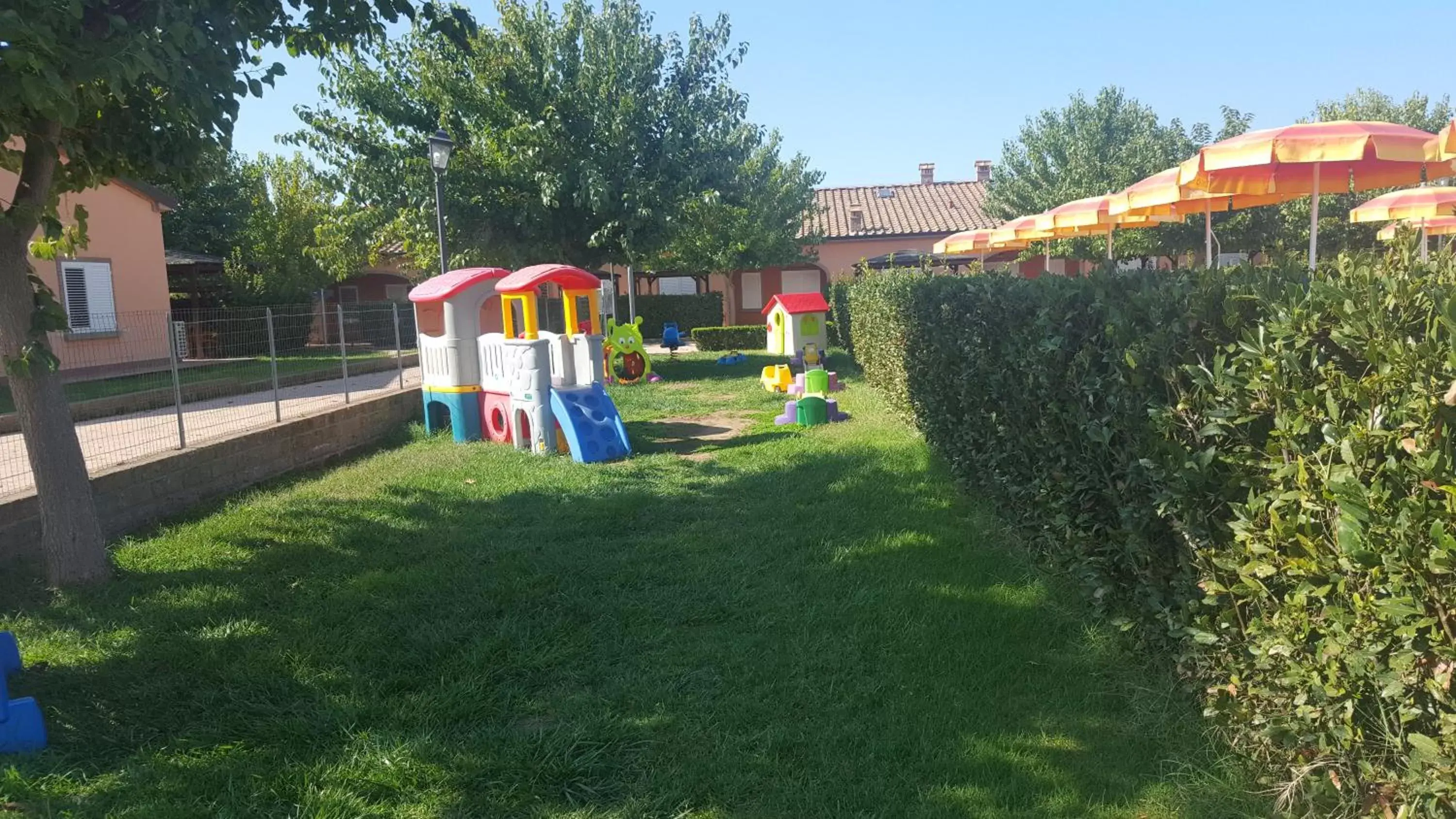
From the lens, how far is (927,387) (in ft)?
25.2

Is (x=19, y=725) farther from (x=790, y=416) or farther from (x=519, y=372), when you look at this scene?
(x=790, y=416)

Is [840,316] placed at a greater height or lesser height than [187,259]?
lesser

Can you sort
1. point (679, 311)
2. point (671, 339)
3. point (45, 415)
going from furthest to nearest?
1. point (679, 311)
2. point (671, 339)
3. point (45, 415)

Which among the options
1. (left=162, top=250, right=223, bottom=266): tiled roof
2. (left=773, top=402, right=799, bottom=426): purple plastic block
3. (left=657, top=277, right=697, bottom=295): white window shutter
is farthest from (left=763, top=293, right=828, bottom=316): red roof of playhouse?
(left=657, top=277, right=697, bottom=295): white window shutter

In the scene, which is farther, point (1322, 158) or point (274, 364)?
point (274, 364)

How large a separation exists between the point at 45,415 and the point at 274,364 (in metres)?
4.31

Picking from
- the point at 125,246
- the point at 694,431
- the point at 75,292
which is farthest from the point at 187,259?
the point at 694,431

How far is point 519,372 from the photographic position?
32.0 feet

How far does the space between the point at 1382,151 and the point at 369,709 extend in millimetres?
8260

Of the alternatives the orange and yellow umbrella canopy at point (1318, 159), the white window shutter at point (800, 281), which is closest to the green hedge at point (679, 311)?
the white window shutter at point (800, 281)

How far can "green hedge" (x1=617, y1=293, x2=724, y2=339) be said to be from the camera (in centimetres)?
3238

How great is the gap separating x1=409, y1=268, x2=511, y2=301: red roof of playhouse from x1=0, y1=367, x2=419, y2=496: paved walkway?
63.4 inches

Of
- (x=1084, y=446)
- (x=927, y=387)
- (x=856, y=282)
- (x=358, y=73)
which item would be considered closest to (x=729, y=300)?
(x=856, y=282)

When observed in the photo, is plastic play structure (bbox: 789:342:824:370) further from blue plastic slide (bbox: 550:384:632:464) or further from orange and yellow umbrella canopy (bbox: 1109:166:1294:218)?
blue plastic slide (bbox: 550:384:632:464)
